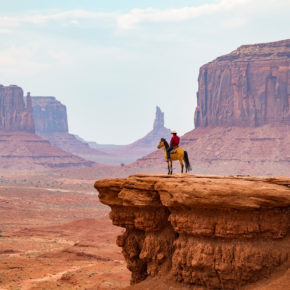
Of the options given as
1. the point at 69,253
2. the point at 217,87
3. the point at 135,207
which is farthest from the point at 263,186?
the point at 217,87

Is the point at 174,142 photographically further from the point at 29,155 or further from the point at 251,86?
the point at 29,155

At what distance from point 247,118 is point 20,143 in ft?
238

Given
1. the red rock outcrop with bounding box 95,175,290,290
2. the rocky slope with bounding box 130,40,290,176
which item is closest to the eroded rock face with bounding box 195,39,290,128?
the rocky slope with bounding box 130,40,290,176

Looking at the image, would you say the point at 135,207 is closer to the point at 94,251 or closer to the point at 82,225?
the point at 94,251

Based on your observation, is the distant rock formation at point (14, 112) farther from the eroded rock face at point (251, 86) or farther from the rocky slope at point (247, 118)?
the eroded rock face at point (251, 86)

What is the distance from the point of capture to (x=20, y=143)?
175 m

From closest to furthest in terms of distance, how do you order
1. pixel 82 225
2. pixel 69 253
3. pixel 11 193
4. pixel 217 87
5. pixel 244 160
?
pixel 69 253, pixel 82 225, pixel 11 193, pixel 244 160, pixel 217 87

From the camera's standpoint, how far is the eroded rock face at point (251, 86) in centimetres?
12362

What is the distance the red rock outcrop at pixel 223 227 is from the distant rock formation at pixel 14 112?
167503mm

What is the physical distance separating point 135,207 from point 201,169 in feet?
335

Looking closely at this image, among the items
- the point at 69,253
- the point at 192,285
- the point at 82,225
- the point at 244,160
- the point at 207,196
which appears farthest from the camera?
the point at 244,160

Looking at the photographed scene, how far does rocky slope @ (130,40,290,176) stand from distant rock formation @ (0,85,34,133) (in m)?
59.6

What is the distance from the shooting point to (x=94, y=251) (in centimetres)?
4459

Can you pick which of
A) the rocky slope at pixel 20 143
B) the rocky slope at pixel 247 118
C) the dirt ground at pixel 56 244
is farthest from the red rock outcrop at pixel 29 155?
the dirt ground at pixel 56 244
